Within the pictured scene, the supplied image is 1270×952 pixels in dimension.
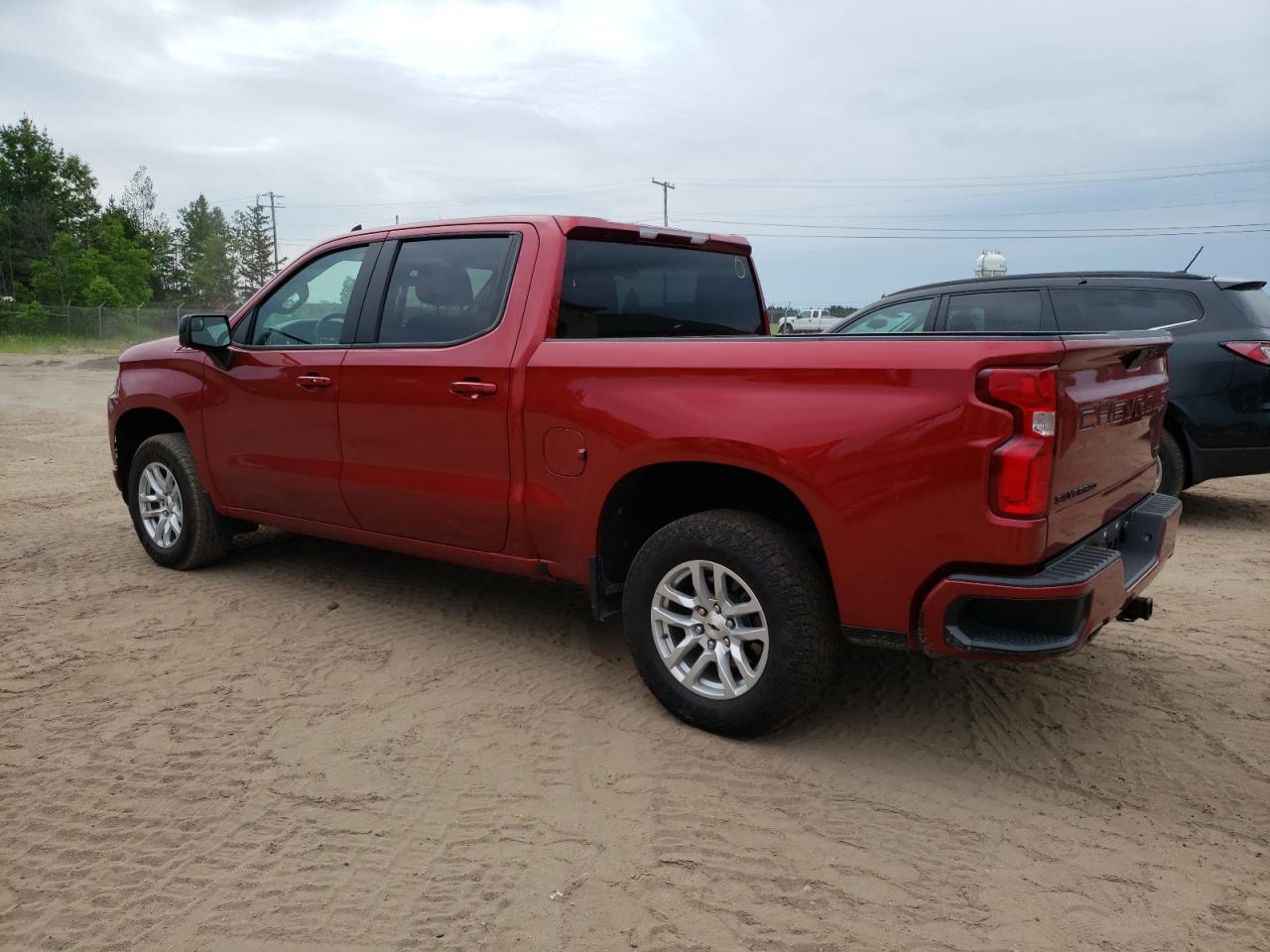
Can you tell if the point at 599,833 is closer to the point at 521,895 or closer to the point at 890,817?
the point at 521,895

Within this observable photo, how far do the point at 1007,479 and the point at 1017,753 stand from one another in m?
1.22

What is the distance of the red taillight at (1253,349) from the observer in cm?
638

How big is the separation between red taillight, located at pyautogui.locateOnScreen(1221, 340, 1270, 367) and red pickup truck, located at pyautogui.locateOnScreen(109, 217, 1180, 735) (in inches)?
127

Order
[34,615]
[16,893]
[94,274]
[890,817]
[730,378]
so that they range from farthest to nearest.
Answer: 1. [94,274]
2. [34,615]
3. [730,378]
4. [890,817]
5. [16,893]

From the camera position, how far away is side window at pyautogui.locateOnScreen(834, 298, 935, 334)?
25.1 ft

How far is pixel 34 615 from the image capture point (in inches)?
191

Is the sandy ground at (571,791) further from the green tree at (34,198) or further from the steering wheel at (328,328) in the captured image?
the green tree at (34,198)

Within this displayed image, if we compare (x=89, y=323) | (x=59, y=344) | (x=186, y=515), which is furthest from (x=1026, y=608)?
(x=89, y=323)

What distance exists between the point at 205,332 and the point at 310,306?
589mm

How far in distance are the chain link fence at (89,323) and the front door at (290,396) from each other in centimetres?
3925

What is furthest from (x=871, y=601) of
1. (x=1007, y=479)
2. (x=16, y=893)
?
(x=16, y=893)

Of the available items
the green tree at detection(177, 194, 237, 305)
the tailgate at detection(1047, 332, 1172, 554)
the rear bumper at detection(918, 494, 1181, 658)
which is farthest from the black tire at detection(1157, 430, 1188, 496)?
the green tree at detection(177, 194, 237, 305)

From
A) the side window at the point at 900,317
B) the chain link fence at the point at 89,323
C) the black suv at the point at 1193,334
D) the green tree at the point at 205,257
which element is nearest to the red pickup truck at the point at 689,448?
the black suv at the point at 1193,334

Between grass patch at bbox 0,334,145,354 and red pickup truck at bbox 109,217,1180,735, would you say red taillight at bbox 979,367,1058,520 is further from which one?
grass patch at bbox 0,334,145,354
